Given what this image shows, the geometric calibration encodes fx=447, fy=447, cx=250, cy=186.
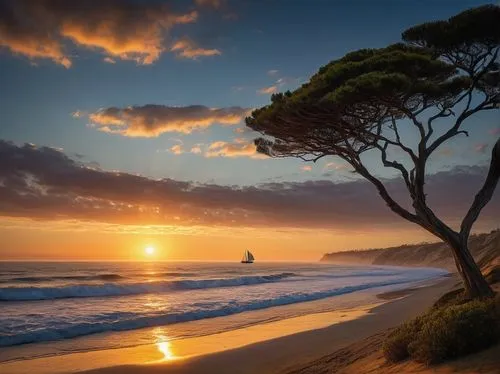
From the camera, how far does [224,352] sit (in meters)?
11.7

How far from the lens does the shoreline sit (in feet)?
33.8

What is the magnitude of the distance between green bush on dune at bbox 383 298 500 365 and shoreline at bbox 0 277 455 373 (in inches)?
146

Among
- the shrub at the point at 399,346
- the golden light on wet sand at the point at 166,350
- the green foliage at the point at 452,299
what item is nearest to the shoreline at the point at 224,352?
the golden light on wet sand at the point at 166,350

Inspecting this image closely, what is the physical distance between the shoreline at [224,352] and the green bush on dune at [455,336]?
3716 mm

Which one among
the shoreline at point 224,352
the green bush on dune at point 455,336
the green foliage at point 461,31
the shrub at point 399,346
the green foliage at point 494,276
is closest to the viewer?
the green bush on dune at point 455,336

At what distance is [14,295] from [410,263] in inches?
5497

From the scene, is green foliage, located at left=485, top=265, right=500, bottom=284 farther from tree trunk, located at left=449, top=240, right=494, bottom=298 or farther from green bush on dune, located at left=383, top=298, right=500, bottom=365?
green bush on dune, located at left=383, top=298, right=500, bottom=365

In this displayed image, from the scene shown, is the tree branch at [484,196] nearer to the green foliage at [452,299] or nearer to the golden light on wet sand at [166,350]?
the green foliage at [452,299]

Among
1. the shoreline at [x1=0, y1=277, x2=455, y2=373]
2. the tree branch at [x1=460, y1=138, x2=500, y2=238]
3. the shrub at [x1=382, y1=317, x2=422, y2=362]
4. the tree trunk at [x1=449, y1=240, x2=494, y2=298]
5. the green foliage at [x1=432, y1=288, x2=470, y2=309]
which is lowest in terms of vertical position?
the shoreline at [x1=0, y1=277, x2=455, y2=373]

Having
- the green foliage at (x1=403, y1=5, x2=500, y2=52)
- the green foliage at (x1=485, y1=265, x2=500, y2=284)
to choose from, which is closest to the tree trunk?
the green foliage at (x1=485, y1=265, x2=500, y2=284)

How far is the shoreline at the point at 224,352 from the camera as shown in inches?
405

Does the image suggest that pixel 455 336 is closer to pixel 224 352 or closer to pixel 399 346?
pixel 399 346

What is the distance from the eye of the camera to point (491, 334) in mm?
6664

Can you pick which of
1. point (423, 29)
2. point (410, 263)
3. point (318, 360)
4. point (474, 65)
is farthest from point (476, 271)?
point (410, 263)
